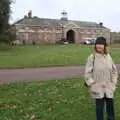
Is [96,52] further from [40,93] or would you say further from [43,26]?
[43,26]

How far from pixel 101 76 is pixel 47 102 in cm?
401

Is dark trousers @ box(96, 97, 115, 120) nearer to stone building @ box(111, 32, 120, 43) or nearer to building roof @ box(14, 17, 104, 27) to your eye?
building roof @ box(14, 17, 104, 27)

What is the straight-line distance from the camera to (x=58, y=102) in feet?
36.3

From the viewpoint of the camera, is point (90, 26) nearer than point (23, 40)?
No

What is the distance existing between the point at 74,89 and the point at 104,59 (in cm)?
666

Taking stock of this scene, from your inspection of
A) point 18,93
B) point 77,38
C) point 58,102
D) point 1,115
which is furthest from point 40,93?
point 77,38

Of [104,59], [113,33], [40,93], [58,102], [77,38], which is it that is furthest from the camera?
[113,33]

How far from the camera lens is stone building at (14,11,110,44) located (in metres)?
100

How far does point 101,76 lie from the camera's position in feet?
24.1

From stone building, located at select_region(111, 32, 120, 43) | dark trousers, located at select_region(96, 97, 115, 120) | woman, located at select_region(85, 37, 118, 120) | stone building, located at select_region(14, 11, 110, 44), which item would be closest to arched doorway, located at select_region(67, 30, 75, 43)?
stone building, located at select_region(14, 11, 110, 44)

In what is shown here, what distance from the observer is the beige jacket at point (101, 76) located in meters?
7.34

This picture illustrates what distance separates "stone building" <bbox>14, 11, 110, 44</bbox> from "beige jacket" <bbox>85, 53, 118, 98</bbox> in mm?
90308

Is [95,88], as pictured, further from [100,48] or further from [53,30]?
[53,30]

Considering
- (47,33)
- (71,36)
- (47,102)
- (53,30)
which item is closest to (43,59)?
(47,102)
